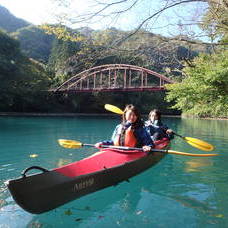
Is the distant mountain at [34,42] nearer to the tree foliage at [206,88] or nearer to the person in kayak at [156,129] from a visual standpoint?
the person in kayak at [156,129]

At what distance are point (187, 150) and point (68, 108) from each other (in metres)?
27.8

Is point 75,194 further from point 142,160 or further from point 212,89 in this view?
point 212,89

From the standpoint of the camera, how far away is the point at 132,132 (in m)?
5.93

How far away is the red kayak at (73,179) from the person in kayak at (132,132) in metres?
0.22

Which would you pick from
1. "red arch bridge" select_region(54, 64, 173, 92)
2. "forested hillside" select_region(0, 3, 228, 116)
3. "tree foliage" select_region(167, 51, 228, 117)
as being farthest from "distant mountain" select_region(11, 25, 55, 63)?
"tree foliage" select_region(167, 51, 228, 117)

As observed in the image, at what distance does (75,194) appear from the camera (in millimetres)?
4461

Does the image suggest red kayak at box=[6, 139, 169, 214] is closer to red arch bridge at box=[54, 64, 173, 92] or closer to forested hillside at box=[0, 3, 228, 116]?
forested hillside at box=[0, 3, 228, 116]

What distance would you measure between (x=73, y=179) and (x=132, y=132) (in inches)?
75.4

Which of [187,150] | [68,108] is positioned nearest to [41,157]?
[187,150]

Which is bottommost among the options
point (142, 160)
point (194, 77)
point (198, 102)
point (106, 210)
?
point (106, 210)

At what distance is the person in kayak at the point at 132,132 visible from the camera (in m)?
5.78

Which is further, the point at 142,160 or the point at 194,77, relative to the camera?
the point at 194,77

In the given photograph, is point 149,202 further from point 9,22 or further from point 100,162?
point 9,22

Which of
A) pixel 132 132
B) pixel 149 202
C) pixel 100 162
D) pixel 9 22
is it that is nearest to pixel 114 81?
pixel 132 132
